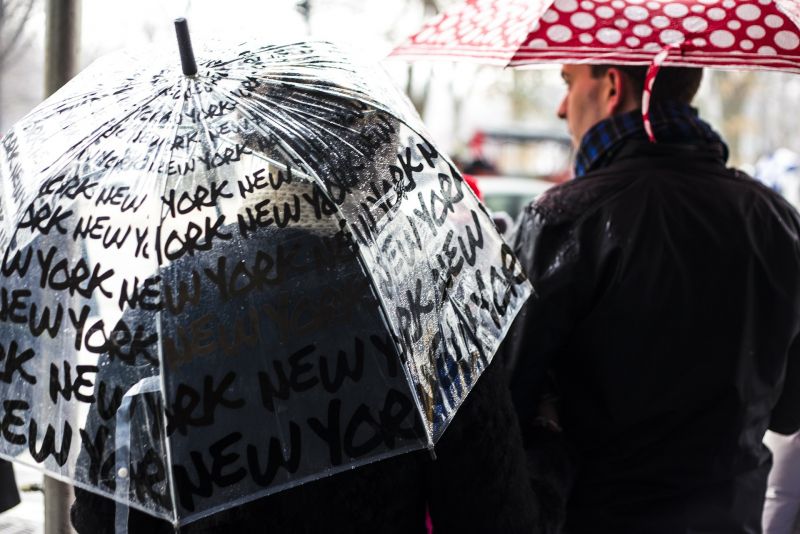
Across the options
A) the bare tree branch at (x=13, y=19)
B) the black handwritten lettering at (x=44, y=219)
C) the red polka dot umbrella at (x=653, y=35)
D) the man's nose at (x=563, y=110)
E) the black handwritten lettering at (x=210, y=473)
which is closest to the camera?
the black handwritten lettering at (x=210, y=473)

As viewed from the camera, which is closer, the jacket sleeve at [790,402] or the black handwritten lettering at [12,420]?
the black handwritten lettering at [12,420]

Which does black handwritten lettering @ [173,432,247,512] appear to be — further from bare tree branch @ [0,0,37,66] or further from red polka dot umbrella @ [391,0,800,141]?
bare tree branch @ [0,0,37,66]

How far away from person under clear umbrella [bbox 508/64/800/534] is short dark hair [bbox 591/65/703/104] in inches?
1.7

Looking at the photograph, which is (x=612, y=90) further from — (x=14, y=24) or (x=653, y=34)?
(x=14, y=24)

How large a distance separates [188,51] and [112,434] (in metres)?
0.61

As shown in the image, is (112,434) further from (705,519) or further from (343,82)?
(705,519)

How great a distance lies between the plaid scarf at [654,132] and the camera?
2.28m

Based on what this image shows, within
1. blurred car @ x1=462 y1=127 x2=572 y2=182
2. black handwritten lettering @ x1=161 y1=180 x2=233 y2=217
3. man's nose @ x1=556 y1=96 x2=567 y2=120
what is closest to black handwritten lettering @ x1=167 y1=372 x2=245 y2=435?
black handwritten lettering @ x1=161 y1=180 x2=233 y2=217

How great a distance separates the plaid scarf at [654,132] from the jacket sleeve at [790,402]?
1.82 feet

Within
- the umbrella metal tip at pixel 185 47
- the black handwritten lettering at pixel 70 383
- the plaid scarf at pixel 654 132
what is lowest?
the black handwritten lettering at pixel 70 383

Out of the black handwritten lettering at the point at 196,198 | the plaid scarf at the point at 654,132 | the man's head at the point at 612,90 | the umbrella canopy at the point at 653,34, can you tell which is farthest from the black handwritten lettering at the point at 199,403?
the man's head at the point at 612,90

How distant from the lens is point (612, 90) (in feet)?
7.97

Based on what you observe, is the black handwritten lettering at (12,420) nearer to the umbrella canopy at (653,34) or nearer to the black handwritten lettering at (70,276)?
the black handwritten lettering at (70,276)

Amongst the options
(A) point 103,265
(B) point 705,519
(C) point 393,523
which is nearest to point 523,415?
(B) point 705,519
